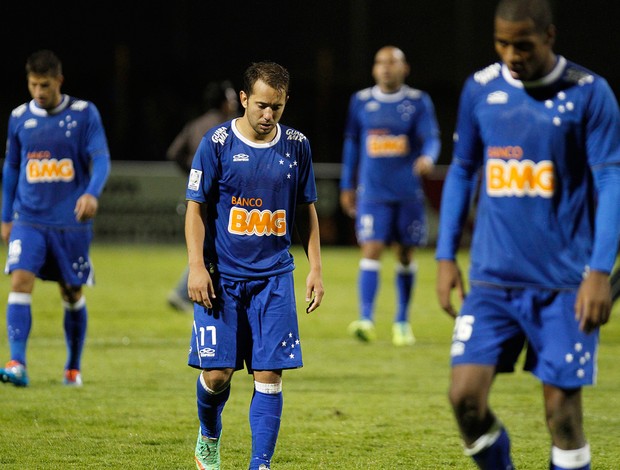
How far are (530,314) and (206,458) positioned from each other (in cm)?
189

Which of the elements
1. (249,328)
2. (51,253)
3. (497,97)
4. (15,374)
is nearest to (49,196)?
(51,253)

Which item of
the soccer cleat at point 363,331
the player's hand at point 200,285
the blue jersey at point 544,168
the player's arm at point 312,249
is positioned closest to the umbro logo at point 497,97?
the blue jersey at point 544,168

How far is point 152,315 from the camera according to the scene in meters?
12.0

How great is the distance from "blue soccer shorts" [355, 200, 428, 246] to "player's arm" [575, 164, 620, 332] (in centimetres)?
673

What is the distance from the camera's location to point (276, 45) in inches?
964

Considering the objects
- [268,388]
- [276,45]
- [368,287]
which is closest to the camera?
[268,388]

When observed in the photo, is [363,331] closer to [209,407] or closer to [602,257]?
[209,407]

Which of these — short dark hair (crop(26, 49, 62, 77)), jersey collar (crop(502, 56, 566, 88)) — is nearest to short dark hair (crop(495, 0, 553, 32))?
jersey collar (crop(502, 56, 566, 88))

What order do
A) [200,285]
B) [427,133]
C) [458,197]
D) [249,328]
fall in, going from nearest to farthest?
[458,197] → [200,285] → [249,328] → [427,133]

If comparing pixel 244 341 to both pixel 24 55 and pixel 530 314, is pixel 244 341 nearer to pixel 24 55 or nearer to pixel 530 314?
pixel 530 314

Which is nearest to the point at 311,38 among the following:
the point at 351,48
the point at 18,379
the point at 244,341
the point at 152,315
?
the point at 351,48

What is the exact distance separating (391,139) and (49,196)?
404 cm

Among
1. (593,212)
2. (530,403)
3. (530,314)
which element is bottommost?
(530,403)

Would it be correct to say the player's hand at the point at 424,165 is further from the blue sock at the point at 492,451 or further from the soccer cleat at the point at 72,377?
the blue sock at the point at 492,451
